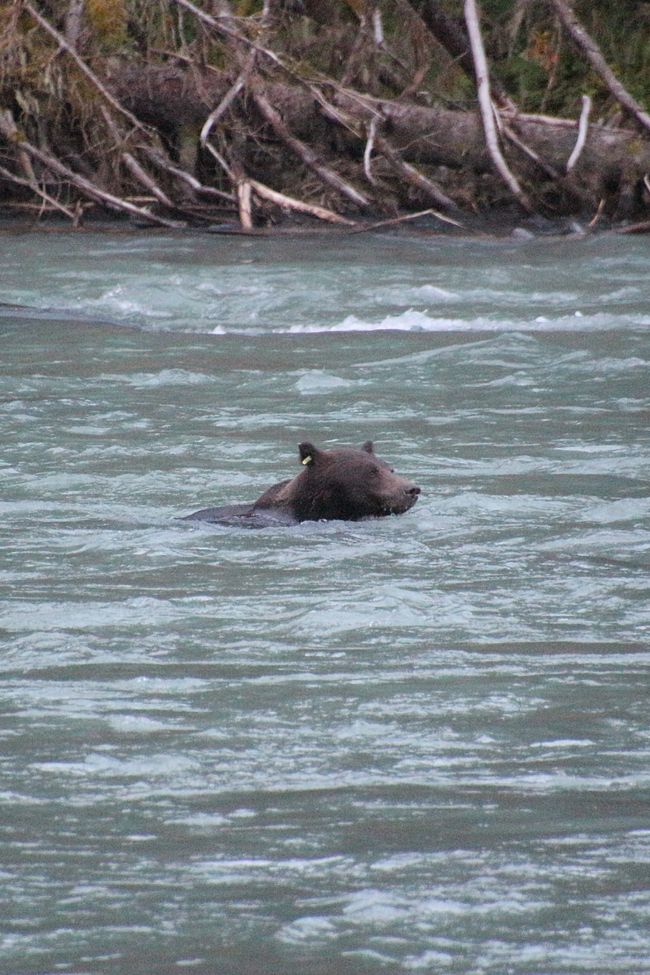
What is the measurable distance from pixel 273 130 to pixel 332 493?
14.4m

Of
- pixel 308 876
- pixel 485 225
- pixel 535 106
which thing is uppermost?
pixel 535 106

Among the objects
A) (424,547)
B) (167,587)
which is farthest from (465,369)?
(167,587)

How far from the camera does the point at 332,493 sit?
28.3ft

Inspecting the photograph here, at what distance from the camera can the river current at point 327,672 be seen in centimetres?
377

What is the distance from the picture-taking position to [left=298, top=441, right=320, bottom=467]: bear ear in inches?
331

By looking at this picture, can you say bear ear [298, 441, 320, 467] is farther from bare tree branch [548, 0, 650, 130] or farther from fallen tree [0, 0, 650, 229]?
bare tree branch [548, 0, 650, 130]

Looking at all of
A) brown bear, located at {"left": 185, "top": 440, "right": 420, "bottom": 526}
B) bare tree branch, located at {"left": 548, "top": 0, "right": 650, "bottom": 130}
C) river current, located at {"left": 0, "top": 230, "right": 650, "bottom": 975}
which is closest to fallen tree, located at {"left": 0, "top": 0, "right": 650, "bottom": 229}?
bare tree branch, located at {"left": 548, "top": 0, "right": 650, "bottom": 130}

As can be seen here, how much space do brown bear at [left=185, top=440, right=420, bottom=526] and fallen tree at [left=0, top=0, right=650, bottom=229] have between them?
496 inches

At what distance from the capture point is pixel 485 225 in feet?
73.6

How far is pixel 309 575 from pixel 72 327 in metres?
8.49

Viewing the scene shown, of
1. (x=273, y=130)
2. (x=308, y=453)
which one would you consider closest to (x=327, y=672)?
(x=308, y=453)

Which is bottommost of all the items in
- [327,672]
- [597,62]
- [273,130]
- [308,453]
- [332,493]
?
[327,672]

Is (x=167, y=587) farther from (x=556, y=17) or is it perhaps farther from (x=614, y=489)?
(x=556, y=17)

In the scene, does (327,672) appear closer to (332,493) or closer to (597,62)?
(332,493)
